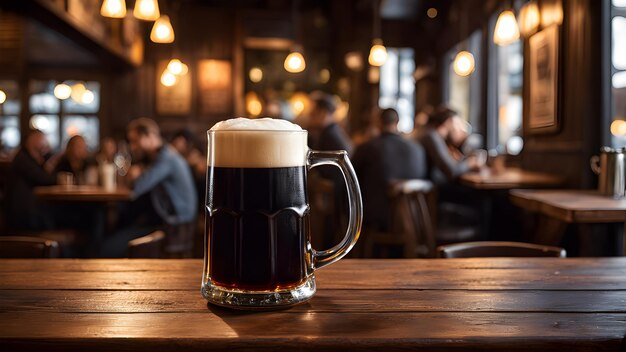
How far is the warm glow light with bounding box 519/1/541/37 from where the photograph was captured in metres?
4.36

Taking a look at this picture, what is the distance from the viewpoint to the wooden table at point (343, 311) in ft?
2.16

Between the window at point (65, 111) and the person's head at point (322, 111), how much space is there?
542 cm

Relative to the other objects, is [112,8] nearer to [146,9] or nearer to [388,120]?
[146,9]

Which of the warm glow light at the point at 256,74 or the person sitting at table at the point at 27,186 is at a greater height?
the warm glow light at the point at 256,74

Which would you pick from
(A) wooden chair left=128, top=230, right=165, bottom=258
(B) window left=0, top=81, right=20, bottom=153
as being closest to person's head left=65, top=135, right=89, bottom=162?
(A) wooden chair left=128, top=230, right=165, bottom=258

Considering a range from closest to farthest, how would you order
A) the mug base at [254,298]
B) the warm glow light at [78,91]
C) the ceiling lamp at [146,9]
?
the mug base at [254,298] < the ceiling lamp at [146,9] < the warm glow light at [78,91]

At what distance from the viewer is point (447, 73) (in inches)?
304

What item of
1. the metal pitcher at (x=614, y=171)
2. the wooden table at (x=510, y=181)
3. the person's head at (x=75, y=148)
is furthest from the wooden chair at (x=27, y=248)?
the person's head at (x=75, y=148)

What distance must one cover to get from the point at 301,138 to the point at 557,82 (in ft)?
11.8

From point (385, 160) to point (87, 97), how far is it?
6741mm

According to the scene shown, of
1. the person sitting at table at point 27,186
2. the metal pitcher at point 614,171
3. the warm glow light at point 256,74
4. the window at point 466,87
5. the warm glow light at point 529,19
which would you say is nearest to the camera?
the metal pitcher at point 614,171

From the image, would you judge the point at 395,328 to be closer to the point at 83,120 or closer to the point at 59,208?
the point at 59,208

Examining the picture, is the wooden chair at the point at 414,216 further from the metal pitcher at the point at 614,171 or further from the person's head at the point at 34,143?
the person's head at the point at 34,143

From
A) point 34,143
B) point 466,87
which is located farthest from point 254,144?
point 466,87
